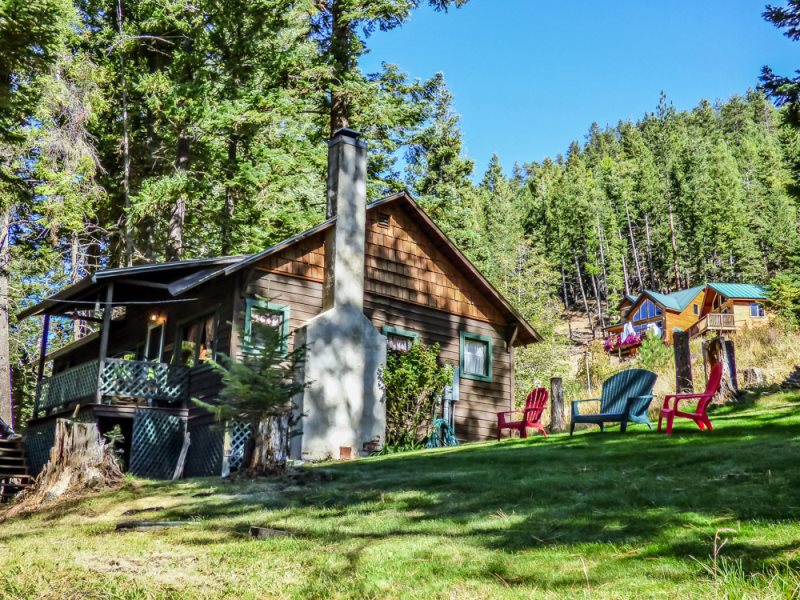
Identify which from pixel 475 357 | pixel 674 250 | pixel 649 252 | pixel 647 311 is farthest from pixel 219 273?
pixel 649 252

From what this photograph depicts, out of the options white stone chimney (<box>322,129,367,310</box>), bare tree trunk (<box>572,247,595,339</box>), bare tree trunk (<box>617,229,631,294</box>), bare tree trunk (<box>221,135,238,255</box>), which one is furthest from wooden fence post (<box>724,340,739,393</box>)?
bare tree trunk (<box>617,229,631,294</box>)

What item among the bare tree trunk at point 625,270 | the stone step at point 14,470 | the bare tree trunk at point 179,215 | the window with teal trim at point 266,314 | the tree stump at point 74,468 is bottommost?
the stone step at point 14,470

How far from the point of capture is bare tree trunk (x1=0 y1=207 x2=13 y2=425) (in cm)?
2236

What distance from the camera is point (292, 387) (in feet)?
37.8

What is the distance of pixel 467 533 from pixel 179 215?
814 inches

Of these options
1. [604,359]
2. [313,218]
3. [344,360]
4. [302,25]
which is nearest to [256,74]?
[302,25]

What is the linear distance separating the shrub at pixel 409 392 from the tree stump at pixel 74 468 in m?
7.06

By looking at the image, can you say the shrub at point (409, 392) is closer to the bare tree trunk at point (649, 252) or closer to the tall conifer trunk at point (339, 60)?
the tall conifer trunk at point (339, 60)

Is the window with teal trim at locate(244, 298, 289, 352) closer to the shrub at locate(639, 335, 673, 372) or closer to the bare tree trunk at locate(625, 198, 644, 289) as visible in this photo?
the shrub at locate(639, 335, 673, 372)

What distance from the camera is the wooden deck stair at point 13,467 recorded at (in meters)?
17.1

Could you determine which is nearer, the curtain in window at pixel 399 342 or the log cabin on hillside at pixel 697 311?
the curtain in window at pixel 399 342

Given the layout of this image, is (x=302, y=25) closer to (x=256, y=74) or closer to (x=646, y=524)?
(x=256, y=74)

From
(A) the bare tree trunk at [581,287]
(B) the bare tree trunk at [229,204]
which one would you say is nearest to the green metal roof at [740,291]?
(A) the bare tree trunk at [581,287]

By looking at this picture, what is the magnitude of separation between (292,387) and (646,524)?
6.60 meters
